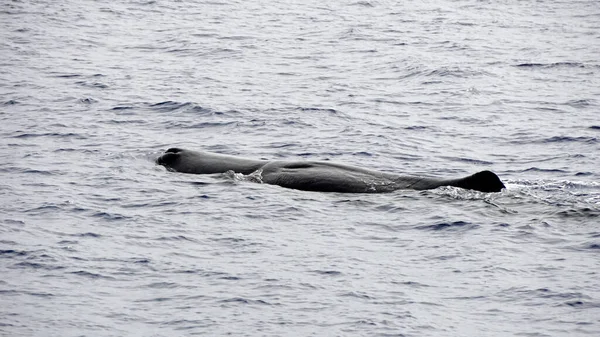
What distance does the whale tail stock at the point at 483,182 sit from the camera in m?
18.0

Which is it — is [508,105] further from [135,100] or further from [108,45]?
[108,45]

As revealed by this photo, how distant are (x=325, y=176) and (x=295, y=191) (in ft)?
2.21

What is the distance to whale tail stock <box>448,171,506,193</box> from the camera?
59.2ft

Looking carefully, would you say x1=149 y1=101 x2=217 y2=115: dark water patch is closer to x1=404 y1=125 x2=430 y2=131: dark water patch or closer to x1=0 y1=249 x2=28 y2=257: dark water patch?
x1=404 y1=125 x2=430 y2=131: dark water patch

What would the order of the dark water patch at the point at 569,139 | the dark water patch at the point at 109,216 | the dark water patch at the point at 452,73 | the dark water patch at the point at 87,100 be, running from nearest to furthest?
the dark water patch at the point at 109,216 < the dark water patch at the point at 569,139 < the dark water patch at the point at 87,100 < the dark water patch at the point at 452,73

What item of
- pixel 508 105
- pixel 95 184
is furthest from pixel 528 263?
pixel 508 105

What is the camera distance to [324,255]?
15.6m

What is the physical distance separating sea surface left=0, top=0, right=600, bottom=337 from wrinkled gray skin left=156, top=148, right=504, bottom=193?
0.96ft

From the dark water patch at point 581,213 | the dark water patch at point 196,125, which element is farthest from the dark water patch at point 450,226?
the dark water patch at point 196,125

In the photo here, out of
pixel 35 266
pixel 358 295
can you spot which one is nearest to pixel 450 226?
pixel 358 295

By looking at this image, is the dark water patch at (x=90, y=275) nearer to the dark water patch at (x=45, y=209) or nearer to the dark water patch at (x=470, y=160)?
the dark water patch at (x=45, y=209)

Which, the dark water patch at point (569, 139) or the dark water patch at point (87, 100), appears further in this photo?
the dark water patch at point (87, 100)

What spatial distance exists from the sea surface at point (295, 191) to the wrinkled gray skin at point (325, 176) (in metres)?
0.29

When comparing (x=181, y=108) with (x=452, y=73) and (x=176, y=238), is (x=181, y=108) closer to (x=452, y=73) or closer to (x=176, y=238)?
(x=452, y=73)
